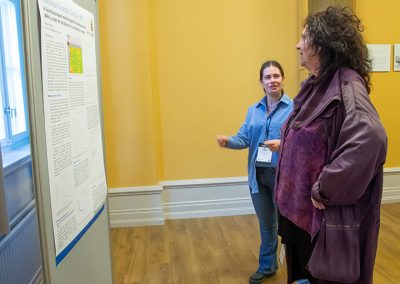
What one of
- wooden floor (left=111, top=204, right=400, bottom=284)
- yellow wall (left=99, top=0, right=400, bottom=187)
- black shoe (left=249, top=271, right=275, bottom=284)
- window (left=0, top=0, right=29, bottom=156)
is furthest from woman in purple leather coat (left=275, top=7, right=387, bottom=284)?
yellow wall (left=99, top=0, right=400, bottom=187)

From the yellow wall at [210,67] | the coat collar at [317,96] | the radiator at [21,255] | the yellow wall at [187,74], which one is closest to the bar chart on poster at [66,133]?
the radiator at [21,255]

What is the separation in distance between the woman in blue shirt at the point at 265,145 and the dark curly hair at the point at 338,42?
90 cm

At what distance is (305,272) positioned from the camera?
1812 millimetres

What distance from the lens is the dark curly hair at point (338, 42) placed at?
147 cm

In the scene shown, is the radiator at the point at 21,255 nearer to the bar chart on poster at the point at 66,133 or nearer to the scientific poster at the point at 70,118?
the bar chart on poster at the point at 66,133

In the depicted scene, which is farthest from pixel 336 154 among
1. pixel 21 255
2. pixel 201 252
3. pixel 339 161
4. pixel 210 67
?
pixel 210 67

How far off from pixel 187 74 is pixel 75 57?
2691 millimetres

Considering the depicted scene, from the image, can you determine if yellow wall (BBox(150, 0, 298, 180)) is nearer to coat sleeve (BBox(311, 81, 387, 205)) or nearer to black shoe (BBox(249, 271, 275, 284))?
black shoe (BBox(249, 271, 275, 284))

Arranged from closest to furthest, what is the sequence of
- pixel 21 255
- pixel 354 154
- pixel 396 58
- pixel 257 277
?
1. pixel 354 154
2. pixel 21 255
3. pixel 257 277
4. pixel 396 58

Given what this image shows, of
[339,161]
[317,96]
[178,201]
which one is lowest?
[178,201]

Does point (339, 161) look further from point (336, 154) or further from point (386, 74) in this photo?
point (386, 74)

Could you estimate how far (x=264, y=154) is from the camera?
2445 millimetres

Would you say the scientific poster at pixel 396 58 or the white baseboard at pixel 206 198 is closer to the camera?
the white baseboard at pixel 206 198

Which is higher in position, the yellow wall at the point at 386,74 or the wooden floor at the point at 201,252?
the yellow wall at the point at 386,74
